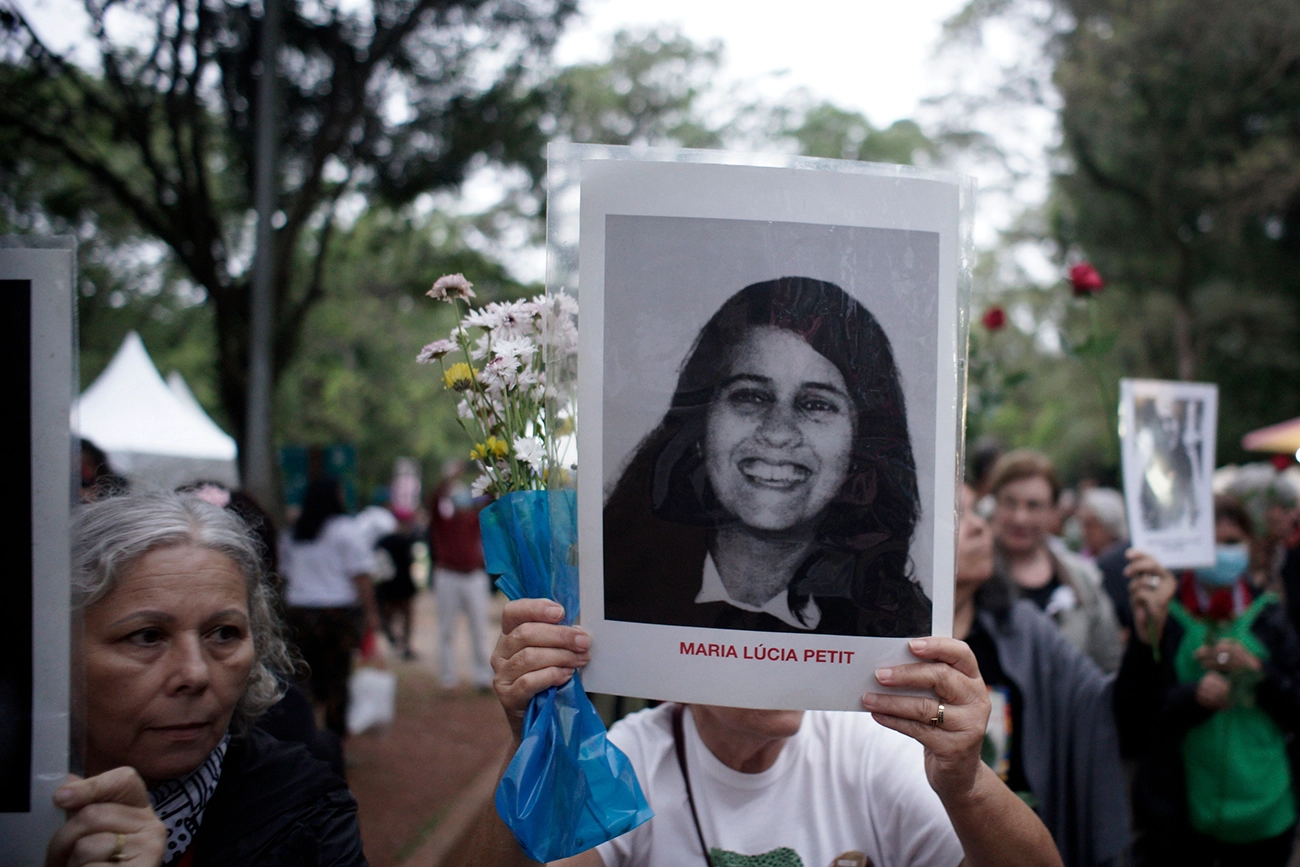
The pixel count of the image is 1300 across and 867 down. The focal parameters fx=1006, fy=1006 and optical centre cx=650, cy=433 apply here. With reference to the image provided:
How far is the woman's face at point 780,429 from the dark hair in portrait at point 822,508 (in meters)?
0.01

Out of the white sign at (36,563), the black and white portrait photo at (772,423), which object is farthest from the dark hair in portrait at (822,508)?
the white sign at (36,563)

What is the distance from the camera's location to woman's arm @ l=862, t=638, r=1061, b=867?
4.95 feet

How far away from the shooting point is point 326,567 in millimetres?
7242

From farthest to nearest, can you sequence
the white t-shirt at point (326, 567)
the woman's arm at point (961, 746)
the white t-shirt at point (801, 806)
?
1. the white t-shirt at point (326, 567)
2. the white t-shirt at point (801, 806)
3. the woman's arm at point (961, 746)

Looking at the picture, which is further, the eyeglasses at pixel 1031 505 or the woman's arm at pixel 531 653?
the eyeglasses at pixel 1031 505

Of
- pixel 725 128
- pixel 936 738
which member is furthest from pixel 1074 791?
pixel 725 128

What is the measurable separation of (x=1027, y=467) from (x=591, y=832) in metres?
3.44

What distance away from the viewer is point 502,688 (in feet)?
5.34

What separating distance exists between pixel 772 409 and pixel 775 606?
30 cm

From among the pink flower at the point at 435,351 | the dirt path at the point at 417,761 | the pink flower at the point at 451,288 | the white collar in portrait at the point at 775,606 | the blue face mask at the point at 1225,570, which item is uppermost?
the pink flower at the point at 451,288

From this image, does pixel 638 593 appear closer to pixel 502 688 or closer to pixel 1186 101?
pixel 502 688

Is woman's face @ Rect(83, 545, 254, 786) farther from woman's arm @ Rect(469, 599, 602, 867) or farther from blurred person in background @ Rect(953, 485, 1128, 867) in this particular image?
blurred person in background @ Rect(953, 485, 1128, 867)

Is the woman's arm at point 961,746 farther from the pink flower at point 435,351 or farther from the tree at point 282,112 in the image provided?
the tree at point 282,112

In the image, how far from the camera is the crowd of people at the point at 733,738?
1.58 metres
